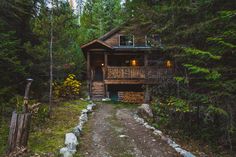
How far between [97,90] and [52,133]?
12.4 m

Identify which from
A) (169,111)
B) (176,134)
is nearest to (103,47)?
(169,111)

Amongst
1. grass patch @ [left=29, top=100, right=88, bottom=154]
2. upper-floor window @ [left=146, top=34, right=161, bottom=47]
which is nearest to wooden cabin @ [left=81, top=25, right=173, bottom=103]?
upper-floor window @ [left=146, top=34, right=161, bottom=47]

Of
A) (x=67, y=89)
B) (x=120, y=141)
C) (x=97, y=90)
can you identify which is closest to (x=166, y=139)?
(x=120, y=141)

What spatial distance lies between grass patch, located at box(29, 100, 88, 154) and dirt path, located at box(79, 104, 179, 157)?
0.76 metres

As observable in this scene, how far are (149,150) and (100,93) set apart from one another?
13.5 meters

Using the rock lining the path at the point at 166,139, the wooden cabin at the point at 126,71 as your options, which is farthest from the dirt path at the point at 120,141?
the wooden cabin at the point at 126,71

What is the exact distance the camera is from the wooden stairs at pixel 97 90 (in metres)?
20.1

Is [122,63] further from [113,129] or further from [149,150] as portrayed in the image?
[149,150]

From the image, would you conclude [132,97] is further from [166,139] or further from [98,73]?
[166,139]

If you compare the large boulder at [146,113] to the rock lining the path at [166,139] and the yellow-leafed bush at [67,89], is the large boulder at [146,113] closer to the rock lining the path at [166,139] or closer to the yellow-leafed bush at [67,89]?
the rock lining the path at [166,139]

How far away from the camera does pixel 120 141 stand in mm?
7984

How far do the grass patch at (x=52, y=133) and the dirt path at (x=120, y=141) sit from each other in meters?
0.76

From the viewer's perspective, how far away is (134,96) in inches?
751

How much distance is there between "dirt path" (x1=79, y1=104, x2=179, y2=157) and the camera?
6.87 metres
